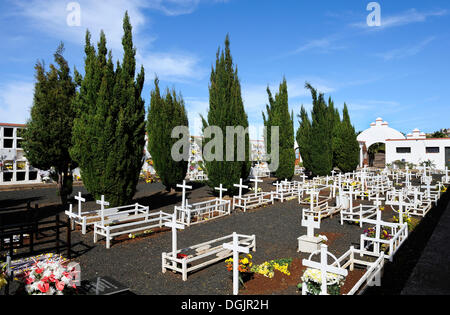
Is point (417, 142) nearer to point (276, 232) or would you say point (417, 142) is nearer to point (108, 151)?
point (276, 232)

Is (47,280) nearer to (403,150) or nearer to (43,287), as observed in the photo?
(43,287)

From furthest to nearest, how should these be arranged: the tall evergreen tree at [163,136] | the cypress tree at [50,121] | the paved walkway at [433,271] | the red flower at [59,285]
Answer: the tall evergreen tree at [163,136]
the cypress tree at [50,121]
the paved walkway at [433,271]
the red flower at [59,285]

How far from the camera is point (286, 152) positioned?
79.4 feet

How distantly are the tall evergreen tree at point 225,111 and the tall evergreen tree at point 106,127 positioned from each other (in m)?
5.86

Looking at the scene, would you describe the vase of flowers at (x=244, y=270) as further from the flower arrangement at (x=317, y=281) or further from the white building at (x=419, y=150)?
the white building at (x=419, y=150)

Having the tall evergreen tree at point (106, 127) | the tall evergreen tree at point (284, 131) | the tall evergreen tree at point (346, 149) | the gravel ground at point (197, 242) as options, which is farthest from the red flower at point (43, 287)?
the tall evergreen tree at point (346, 149)

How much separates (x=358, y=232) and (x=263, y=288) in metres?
6.45

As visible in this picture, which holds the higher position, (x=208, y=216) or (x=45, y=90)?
(x=45, y=90)

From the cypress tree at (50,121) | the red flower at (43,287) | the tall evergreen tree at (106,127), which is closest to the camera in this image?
the red flower at (43,287)

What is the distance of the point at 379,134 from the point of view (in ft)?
156

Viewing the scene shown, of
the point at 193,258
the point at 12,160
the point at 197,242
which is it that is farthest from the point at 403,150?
the point at 12,160

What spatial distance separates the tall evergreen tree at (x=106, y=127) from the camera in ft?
40.8

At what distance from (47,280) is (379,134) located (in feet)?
171

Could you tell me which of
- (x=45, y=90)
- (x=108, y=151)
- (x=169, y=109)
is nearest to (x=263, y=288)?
(x=108, y=151)
